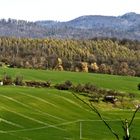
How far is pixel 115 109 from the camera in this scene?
88812mm

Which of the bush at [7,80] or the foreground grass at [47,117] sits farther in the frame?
the bush at [7,80]

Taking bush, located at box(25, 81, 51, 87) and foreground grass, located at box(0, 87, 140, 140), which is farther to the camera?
bush, located at box(25, 81, 51, 87)

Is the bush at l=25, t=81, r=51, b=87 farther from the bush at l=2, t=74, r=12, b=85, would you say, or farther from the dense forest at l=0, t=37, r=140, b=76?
the dense forest at l=0, t=37, r=140, b=76

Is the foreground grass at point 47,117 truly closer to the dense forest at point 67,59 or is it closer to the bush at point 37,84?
the bush at point 37,84

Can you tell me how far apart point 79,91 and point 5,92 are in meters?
19.9

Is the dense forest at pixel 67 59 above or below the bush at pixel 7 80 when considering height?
below

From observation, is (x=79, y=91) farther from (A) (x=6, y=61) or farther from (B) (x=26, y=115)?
(A) (x=6, y=61)

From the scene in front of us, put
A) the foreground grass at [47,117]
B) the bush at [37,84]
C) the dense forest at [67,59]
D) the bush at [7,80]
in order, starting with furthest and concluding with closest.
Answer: the dense forest at [67,59]
the bush at [37,84]
the bush at [7,80]
the foreground grass at [47,117]

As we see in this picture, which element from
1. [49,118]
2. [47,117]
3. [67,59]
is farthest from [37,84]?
[67,59]

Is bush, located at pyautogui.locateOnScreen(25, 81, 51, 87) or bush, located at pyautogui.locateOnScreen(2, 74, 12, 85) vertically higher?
bush, located at pyautogui.locateOnScreen(2, 74, 12, 85)

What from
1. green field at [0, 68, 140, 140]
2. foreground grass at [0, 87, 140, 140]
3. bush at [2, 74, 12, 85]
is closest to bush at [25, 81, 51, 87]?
bush at [2, 74, 12, 85]

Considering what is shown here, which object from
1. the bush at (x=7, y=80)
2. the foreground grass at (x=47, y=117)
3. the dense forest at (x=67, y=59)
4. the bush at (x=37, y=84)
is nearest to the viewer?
the foreground grass at (x=47, y=117)

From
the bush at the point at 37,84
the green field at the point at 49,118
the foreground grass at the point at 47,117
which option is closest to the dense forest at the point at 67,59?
the bush at the point at 37,84

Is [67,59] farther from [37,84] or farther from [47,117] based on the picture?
[47,117]
